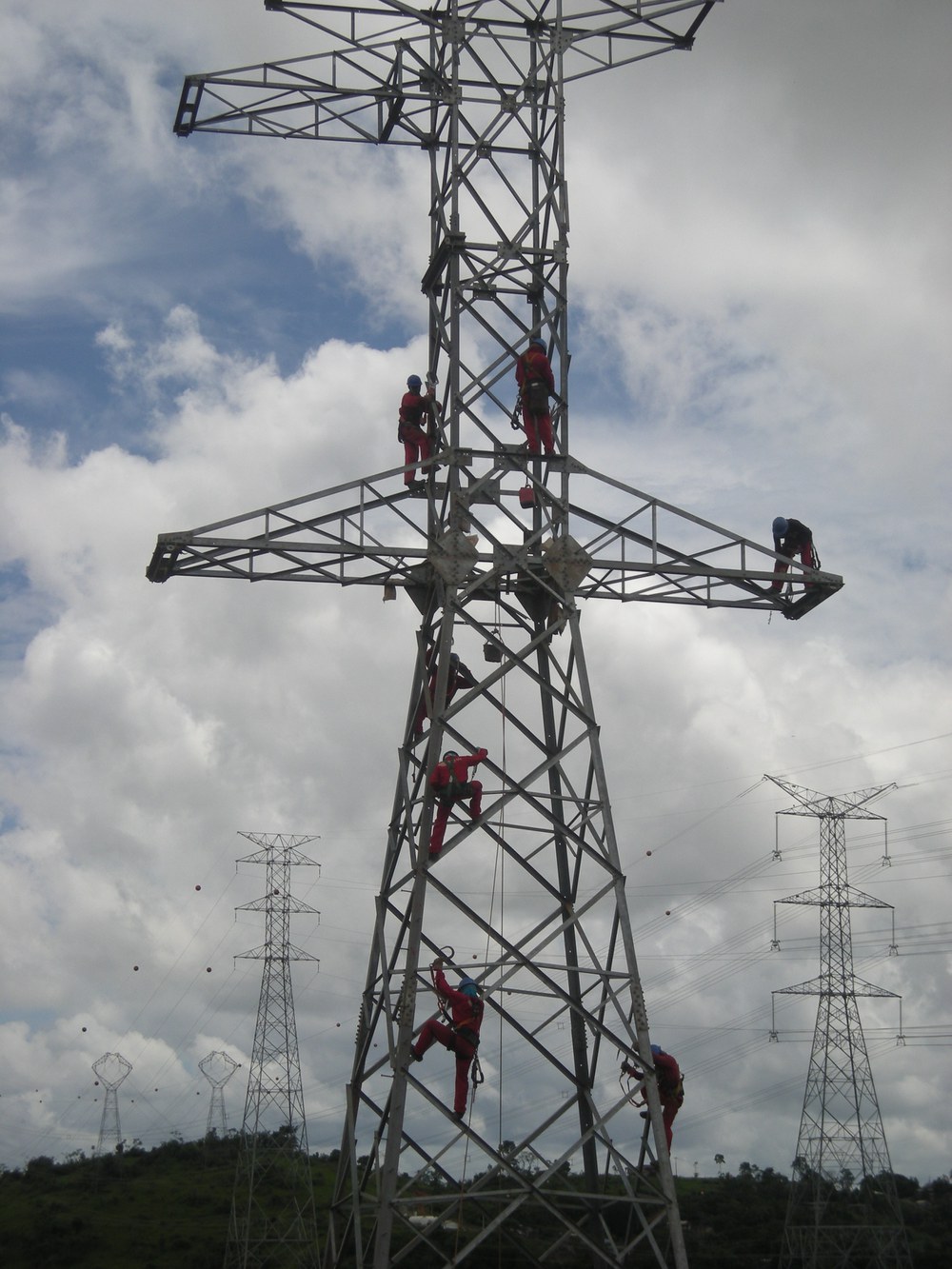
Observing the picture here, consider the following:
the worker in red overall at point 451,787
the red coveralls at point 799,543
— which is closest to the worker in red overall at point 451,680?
the worker in red overall at point 451,787

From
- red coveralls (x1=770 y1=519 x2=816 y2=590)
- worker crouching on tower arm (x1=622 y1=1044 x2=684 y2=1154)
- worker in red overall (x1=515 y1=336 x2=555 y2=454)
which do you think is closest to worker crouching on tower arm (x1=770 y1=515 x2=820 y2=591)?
red coveralls (x1=770 y1=519 x2=816 y2=590)

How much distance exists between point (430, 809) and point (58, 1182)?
71.9 metres

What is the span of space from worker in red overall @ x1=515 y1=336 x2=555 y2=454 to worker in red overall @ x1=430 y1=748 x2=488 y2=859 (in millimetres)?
4407

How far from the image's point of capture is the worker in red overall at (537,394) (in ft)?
67.0

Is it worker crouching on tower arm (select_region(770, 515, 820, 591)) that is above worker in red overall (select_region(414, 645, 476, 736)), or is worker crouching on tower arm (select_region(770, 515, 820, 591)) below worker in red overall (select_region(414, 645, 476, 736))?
above

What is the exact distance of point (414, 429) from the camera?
21.3 m

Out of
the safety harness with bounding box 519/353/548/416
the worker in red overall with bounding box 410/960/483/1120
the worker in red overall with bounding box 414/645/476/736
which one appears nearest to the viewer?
the worker in red overall with bounding box 410/960/483/1120

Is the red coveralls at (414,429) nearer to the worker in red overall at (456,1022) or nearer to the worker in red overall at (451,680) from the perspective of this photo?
the worker in red overall at (451,680)

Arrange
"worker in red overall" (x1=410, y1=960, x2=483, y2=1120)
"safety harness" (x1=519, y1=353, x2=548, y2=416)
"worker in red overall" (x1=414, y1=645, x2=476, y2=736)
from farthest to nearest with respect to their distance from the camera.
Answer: "safety harness" (x1=519, y1=353, x2=548, y2=416)
"worker in red overall" (x1=414, y1=645, x2=476, y2=736)
"worker in red overall" (x1=410, y1=960, x2=483, y2=1120)

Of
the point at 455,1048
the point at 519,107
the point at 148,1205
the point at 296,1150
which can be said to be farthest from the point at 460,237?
the point at 148,1205

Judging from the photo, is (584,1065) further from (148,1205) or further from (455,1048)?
(148,1205)

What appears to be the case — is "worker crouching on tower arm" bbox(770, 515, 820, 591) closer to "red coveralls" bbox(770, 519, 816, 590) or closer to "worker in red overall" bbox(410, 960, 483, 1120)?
"red coveralls" bbox(770, 519, 816, 590)

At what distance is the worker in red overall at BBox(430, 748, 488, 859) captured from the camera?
18.1m

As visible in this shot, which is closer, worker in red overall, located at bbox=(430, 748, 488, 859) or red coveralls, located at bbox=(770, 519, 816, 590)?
worker in red overall, located at bbox=(430, 748, 488, 859)
